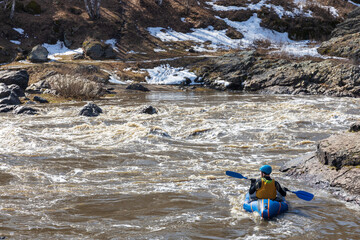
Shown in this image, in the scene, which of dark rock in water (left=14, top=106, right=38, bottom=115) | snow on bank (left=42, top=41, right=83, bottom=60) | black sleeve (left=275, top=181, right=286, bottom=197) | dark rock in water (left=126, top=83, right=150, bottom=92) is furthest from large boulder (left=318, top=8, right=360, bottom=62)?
black sleeve (left=275, top=181, right=286, bottom=197)

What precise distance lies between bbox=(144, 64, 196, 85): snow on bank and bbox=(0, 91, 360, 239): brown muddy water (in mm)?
15891

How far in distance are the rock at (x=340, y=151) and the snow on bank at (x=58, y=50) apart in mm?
32863

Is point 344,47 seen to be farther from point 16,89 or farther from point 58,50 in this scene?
point 58,50

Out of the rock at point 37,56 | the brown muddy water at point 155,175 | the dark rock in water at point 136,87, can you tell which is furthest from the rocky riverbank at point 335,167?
the rock at point 37,56

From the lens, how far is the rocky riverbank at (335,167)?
292 inches

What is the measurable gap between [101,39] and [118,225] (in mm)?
38184

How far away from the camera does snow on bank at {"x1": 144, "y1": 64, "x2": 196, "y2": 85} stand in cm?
3309

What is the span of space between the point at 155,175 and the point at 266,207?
3332mm

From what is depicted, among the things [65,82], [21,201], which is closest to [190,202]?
[21,201]

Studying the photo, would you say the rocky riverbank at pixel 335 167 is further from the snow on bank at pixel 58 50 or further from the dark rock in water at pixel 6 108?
the snow on bank at pixel 58 50

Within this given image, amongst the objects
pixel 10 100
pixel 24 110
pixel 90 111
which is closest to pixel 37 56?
pixel 10 100

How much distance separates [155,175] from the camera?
887cm

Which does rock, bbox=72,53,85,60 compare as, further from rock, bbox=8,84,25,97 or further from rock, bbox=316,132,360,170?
rock, bbox=316,132,360,170

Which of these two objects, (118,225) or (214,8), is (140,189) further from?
(214,8)
